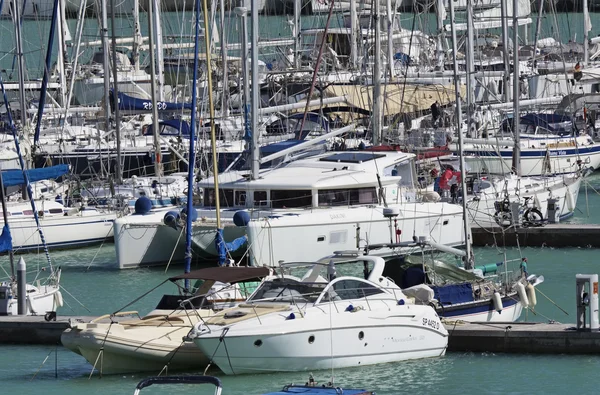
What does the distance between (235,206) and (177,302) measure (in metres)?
10.1

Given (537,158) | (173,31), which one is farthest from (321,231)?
(173,31)

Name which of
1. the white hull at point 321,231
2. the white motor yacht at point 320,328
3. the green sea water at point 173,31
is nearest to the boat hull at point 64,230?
the white hull at point 321,231

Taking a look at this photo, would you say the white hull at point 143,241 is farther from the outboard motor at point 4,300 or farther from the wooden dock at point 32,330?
the wooden dock at point 32,330

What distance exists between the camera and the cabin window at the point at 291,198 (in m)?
34.2

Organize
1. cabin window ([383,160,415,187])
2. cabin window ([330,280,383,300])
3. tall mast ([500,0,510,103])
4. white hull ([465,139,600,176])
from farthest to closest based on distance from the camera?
tall mast ([500,0,510,103])
white hull ([465,139,600,176])
cabin window ([383,160,415,187])
cabin window ([330,280,383,300])

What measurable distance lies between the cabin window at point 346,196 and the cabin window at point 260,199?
1.27m

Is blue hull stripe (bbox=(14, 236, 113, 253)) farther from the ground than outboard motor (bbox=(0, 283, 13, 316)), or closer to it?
closer to it

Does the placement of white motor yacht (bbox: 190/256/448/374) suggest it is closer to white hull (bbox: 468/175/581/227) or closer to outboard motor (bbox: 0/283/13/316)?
outboard motor (bbox: 0/283/13/316)

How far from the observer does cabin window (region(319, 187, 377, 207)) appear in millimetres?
34312

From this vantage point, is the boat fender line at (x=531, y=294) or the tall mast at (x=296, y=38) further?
the tall mast at (x=296, y=38)

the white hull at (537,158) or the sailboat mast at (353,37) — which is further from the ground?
the sailboat mast at (353,37)

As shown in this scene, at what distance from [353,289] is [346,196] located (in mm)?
11161

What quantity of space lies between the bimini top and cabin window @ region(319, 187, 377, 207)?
9.42m

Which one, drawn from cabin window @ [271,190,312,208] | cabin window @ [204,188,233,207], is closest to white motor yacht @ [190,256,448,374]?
cabin window @ [271,190,312,208]
